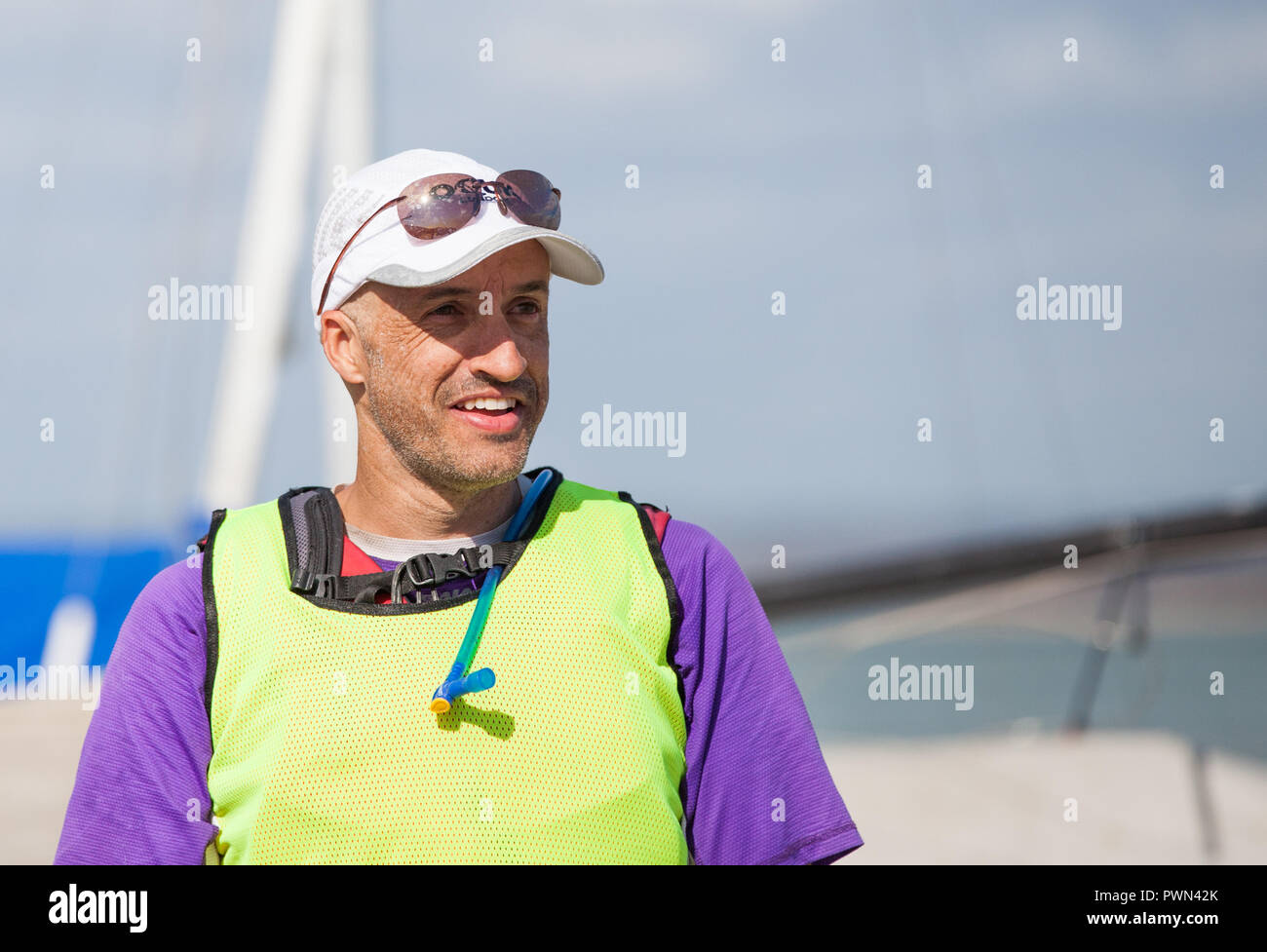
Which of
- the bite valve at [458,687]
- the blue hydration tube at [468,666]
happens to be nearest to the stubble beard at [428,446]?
the blue hydration tube at [468,666]

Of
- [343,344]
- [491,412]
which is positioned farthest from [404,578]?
[343,344]

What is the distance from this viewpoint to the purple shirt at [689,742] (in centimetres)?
147

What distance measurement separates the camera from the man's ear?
1.67 m

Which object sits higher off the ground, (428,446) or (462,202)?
(462,202)

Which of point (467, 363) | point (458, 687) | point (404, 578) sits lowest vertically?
point (458, 687)

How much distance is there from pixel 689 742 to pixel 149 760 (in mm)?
643

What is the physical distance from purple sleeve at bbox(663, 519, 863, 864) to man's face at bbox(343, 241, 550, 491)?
29cm

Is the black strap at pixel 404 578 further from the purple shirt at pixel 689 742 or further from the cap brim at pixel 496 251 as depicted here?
the cap brim at pixel 496 251

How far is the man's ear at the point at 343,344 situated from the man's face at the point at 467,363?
0.05 meters

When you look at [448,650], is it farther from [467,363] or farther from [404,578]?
[467,363]

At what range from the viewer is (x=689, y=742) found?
1.56m
